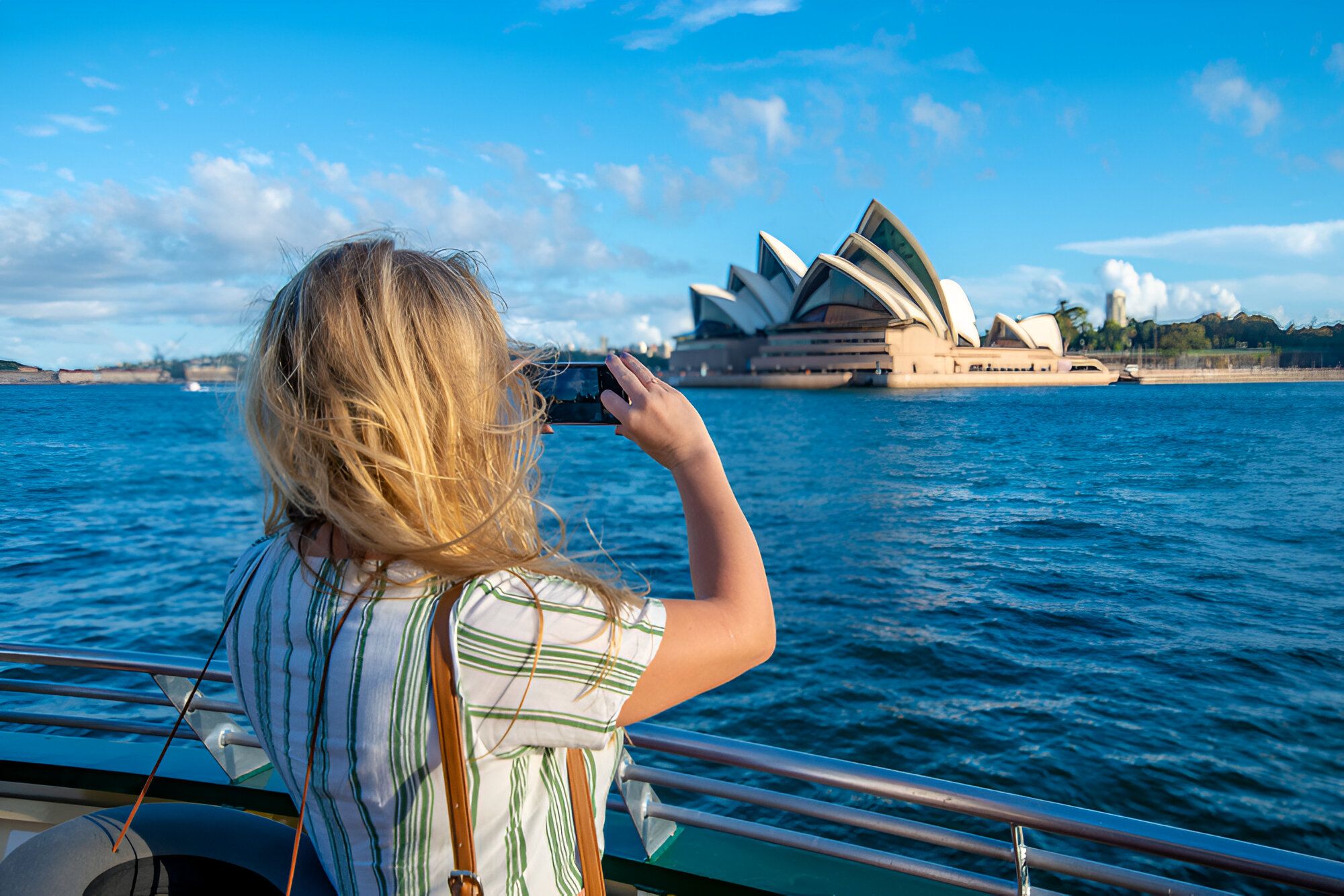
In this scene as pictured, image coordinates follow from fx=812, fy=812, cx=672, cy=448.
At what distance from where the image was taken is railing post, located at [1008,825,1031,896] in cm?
106

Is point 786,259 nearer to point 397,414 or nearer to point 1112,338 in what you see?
point 1112,338

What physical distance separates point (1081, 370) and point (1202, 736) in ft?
184

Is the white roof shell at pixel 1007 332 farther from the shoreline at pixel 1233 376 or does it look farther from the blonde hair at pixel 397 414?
the blonde hair at pixel 397 414

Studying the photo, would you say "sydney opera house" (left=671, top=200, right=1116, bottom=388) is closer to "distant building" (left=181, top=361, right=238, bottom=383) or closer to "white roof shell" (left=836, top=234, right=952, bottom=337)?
"white roof shell" (left=836, top=234, right=952, bottom=337)

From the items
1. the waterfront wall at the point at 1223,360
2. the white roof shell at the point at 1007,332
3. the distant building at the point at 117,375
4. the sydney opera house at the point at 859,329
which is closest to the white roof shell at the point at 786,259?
the sydney opera house at the point at 859,329

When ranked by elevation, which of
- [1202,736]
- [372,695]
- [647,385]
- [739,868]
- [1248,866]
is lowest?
[1202,736]

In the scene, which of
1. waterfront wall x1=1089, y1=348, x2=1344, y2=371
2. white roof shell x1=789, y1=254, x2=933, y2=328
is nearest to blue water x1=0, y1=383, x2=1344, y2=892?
Result: white roof shell x1=789, y1=254, x2=933, y2=328

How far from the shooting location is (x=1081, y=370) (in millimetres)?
54750

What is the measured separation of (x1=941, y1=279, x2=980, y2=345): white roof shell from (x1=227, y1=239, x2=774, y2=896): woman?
47.4 m

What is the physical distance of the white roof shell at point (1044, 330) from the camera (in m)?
52.9

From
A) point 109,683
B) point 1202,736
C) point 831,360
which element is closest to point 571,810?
point 1202,736

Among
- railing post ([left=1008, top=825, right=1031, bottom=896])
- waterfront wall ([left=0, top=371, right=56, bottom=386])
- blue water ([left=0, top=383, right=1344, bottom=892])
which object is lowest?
blue water ([left=0, top=383, right=1344, bottom=892])

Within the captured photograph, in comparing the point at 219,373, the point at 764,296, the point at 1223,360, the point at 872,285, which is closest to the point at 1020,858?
the point at 219,373

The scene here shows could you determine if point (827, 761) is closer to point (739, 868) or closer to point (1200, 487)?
point (739, 868)
